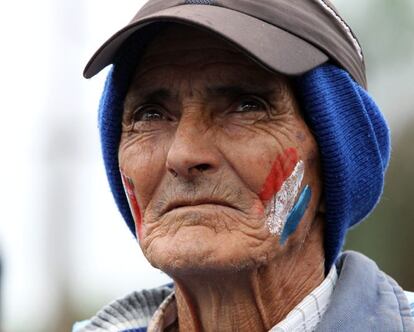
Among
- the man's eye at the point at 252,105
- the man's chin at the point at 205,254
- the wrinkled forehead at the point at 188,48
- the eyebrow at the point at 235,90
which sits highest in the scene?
the wrinkled forehead at the point at 188,48

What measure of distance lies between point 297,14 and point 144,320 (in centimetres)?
123

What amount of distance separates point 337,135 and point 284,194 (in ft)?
0.81

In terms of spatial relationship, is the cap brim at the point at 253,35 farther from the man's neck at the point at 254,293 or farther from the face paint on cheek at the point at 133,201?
the man's neck at the point at 254,293

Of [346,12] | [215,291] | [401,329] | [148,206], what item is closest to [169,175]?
[148,206]

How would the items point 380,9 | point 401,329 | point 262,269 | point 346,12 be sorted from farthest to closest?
point 380,9
point 346,12
point 262,269
point 401,329

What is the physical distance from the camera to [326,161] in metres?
2.93

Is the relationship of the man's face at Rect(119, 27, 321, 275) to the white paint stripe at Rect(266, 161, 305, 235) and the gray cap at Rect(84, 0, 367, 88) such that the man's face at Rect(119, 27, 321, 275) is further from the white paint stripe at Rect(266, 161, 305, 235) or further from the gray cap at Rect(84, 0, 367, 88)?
the gray cap at Rect(84, 0, 367, 88)

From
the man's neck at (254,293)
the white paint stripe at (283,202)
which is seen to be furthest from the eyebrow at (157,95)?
the man's neck at (254,293)

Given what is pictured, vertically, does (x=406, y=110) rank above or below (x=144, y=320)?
below

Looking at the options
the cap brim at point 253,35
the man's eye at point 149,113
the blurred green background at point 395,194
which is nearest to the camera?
the cap brim at point 253,35

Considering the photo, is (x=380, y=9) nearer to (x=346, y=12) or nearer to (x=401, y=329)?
(x=346, y=12)

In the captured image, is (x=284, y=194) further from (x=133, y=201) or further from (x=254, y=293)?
(x=133, y=201)

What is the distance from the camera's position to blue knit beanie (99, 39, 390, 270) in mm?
2887

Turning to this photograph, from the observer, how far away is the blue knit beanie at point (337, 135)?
9.47 ft
